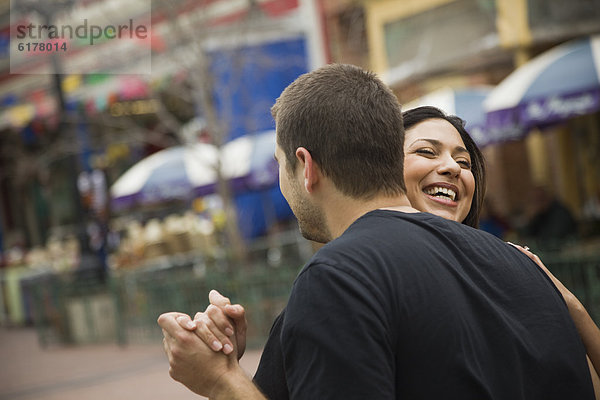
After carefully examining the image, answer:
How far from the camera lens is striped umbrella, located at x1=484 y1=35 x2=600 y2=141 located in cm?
912

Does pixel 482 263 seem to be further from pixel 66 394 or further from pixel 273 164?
pixel 273 164

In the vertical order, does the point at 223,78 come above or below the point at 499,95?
above

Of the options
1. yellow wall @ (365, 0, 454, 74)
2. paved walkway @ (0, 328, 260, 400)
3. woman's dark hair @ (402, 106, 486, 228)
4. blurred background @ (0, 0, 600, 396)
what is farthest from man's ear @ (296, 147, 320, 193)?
yellow wall @ (365, 0, 454, 74)

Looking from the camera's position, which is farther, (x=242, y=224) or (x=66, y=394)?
(x=242, y=224)

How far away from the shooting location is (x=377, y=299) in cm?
181

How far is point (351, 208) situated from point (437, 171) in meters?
0.66

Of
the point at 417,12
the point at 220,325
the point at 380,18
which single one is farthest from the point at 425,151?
the point at 380,18

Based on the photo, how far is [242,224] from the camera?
1930 centimetres

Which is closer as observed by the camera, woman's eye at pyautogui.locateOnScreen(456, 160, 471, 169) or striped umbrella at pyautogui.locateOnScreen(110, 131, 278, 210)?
woman's eye at pyautogui.locateOnScreen(456, 160, 471, 169)

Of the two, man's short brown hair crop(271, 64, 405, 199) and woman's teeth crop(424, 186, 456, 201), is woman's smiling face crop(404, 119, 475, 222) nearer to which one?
woman's teeth crop(424, 186, 456, 201)

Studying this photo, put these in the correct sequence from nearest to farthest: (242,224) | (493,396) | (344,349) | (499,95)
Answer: (344,349) → (493,396) → (499,95) → (242,224)

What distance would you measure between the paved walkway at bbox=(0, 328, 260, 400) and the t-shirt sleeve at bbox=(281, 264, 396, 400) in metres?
7.41

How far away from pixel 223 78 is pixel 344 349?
16.3 m

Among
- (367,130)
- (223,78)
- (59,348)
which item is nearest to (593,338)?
(367,130)
